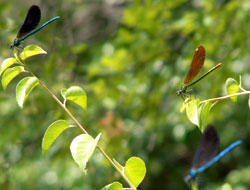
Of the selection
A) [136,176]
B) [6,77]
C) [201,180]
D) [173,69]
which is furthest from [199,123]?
[173,69]

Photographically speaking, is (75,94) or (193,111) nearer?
(193,111)

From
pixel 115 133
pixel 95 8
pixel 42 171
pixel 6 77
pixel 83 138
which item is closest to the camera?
pixel 83 138

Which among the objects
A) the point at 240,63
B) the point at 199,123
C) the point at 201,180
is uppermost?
the point at 199,123

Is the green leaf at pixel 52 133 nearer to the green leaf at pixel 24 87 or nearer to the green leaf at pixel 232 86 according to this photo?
the green leaf at pixel 24 87

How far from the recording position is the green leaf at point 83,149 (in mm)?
849

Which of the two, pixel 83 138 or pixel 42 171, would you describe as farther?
pixel 42 171

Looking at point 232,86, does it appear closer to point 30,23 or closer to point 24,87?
point 24,87

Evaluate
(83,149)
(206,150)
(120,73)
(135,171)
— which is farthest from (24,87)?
(120,73)

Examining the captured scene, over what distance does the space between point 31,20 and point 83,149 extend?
0.57 m

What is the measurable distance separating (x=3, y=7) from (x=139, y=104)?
1.26 metres

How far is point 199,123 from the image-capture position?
3.20 feet

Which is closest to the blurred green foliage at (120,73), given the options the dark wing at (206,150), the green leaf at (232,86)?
the dark wing at (206,150)

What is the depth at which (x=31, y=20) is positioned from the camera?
1.24m

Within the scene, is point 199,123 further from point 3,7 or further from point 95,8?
point 95,8
